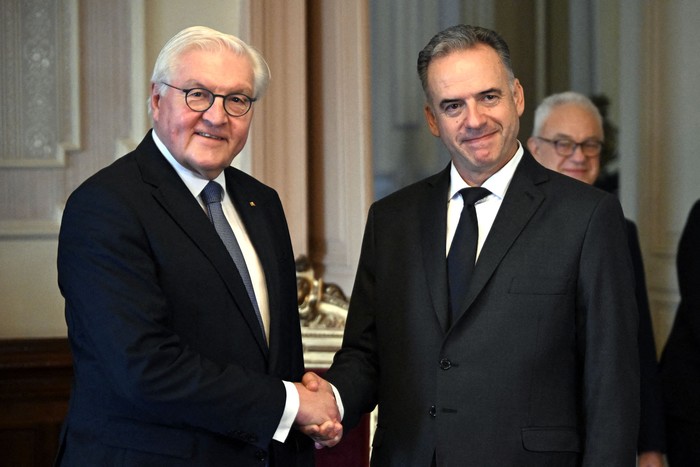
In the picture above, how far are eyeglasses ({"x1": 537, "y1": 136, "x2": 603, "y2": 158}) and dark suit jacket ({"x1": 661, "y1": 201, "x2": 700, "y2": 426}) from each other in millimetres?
370

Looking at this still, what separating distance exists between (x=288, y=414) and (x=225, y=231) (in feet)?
1.38

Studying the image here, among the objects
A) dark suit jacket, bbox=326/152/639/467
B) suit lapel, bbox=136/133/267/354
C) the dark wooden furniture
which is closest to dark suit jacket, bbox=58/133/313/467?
suit lapel, bbox=136/133/267/354

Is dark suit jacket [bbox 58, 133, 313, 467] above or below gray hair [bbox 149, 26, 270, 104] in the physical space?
below

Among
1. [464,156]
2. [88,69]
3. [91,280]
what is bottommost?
[91,280]

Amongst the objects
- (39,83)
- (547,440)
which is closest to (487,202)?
(547,440)

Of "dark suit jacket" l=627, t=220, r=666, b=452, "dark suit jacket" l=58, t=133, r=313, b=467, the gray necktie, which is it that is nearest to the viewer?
"dark suit jacket" l=58, t=133, r=313, b=467

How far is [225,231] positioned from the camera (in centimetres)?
218

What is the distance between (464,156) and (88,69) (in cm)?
153

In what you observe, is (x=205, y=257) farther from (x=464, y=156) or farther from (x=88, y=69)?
(x=88, y=69)

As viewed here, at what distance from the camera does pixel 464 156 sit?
2199 millimetres

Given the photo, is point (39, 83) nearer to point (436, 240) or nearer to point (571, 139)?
point (436, 240)

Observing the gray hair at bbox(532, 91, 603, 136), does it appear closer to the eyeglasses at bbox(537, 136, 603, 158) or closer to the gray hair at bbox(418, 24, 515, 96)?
the eyeglasses at bbox(537, 136, 603, 158)

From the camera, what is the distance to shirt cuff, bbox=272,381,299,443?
2.08 metres

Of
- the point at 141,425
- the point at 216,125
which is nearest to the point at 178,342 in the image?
the point at 141,425
